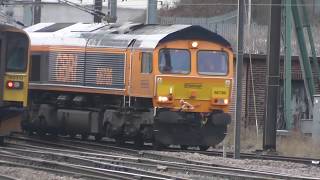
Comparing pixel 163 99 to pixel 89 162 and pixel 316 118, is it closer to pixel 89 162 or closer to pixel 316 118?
pixel 89 162

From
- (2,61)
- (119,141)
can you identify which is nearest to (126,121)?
(119,141)

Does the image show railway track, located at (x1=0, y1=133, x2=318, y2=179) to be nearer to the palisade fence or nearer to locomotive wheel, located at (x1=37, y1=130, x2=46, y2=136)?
locomotive wheel, located at (x1=37, y1=130, x2=46, y2=136)

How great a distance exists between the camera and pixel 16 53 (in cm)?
1919

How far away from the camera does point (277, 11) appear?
22438 mm

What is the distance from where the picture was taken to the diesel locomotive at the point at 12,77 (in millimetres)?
18781

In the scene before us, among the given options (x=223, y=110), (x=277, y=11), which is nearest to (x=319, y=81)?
(x=277, y=11)

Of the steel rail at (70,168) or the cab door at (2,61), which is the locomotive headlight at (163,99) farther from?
the steel rail at (70,168)

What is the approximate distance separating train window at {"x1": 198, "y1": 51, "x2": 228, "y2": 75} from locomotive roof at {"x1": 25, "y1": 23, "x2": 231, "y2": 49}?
0.33m

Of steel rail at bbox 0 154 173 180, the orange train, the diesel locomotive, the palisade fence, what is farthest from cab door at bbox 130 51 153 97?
the palisade fence

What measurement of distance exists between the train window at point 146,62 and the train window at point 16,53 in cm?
300

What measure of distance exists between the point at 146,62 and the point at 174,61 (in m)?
0.71

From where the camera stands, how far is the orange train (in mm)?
20125

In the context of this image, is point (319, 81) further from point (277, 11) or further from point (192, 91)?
point (192, 91)

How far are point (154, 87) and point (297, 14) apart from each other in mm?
9278
